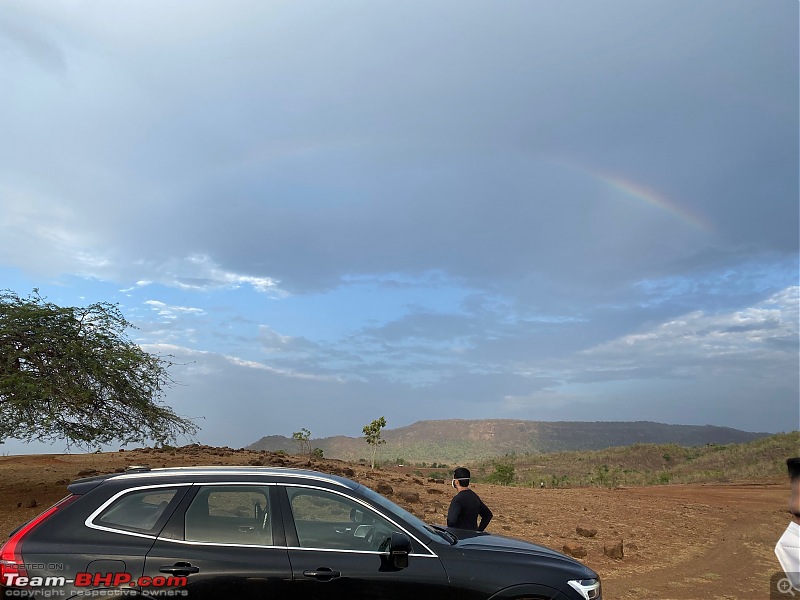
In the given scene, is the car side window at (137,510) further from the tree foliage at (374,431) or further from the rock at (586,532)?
the tree foliage at (374,431)

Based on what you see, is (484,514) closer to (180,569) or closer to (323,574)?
(323,574)

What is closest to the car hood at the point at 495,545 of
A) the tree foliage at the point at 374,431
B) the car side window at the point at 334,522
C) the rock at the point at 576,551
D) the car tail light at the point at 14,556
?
the car side window at the point at 334,522

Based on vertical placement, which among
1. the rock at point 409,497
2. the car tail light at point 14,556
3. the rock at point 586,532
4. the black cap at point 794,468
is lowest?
the rock at point 586,532

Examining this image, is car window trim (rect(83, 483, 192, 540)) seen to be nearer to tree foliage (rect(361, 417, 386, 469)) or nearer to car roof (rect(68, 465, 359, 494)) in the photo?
car roof (rect(68, 465, 359, 494))

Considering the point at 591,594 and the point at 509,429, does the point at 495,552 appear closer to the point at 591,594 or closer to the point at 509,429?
the point at 591,594

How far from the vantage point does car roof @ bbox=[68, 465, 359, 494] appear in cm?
498

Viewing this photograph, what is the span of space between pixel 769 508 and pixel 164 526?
25.5m

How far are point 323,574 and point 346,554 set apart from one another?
26cm

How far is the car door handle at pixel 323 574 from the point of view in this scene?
4.61 m

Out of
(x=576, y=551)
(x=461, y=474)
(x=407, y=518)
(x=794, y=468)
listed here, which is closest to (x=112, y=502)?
(x=407, y=518)

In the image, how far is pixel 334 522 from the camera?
517 cm

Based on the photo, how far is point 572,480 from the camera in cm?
4131

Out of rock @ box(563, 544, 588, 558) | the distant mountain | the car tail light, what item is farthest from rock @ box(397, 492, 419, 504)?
the distant mountain

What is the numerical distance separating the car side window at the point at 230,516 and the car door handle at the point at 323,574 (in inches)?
16.4
